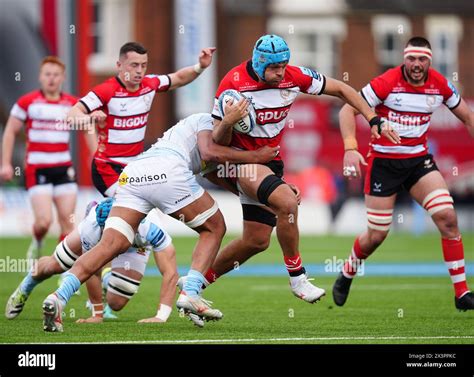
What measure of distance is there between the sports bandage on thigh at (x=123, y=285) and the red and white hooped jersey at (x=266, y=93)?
1.64 metres

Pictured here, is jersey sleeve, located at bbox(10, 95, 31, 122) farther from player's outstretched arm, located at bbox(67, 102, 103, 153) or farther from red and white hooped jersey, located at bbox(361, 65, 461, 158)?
red and white hooped jersey, located at bbox(361, 65, 461, 158)

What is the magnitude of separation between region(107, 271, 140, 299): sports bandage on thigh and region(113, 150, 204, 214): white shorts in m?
1.26

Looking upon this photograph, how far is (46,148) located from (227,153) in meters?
5.05

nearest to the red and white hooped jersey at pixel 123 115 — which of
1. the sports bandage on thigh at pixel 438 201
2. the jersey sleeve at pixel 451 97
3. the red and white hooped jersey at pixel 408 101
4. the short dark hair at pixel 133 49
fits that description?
the short dark hair at pixel 133 49

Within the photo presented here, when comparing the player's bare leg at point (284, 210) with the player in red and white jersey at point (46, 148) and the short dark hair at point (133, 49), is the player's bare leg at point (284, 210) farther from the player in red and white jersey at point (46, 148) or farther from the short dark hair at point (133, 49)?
the player in red and white jersey at point (46, 148)

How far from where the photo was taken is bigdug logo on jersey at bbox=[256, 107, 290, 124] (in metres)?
10.2

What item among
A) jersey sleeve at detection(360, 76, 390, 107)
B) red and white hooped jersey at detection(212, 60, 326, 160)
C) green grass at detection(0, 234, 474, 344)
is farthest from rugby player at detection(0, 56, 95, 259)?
red and white hooped jersey at detection(212, 60, 326, 160)

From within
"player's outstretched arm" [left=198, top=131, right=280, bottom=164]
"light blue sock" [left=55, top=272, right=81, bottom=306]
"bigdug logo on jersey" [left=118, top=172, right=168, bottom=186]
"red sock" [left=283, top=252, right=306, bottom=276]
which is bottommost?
"red sock" [left=283, top=252, right=306, bottom=276]

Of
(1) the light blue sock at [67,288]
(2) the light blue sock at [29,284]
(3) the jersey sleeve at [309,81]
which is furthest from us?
(2) the light blue sock at [29,284]

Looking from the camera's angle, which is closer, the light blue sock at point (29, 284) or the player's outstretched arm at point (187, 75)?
the light blue sock at point (29, 284)

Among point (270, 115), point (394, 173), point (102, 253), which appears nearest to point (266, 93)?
point (270, 115)

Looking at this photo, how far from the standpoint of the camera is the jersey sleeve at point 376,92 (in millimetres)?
11531
